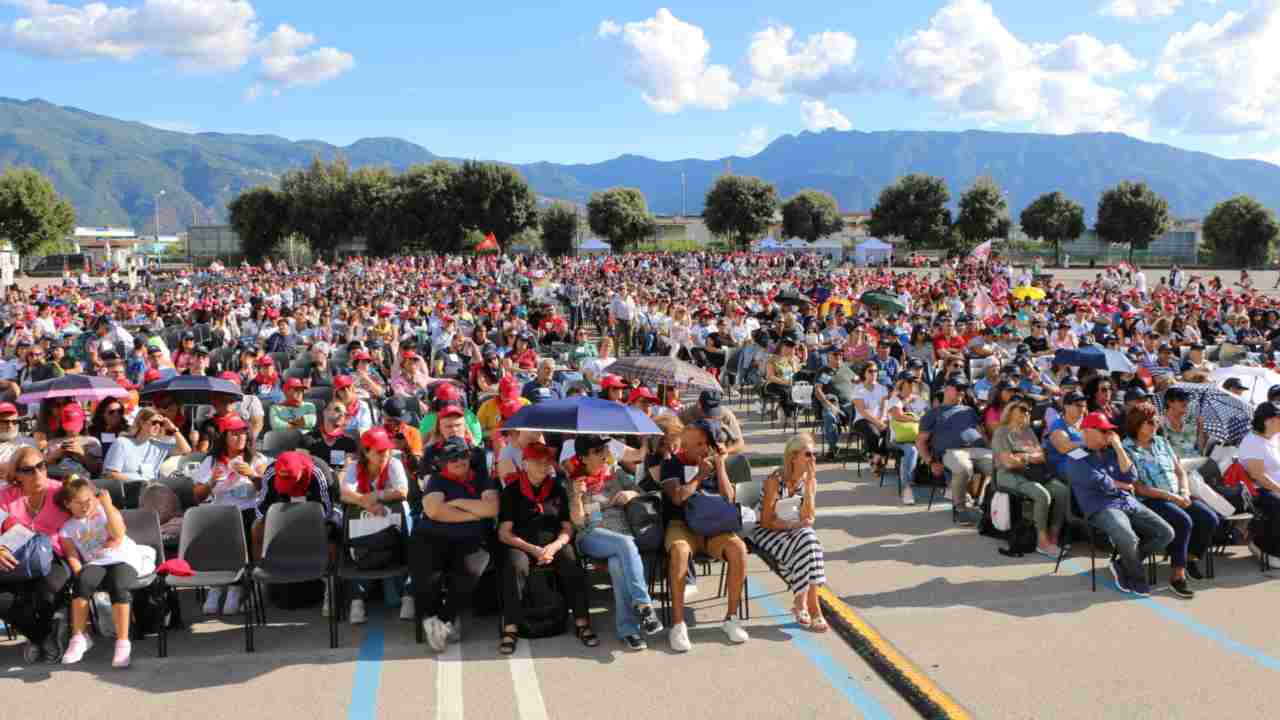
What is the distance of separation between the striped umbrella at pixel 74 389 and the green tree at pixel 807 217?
7608 centimetres

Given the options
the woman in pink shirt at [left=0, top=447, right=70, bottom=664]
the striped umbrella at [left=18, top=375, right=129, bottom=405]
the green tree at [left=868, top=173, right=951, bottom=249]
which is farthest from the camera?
the green tree at [left=868, top=173, right=951, bottom=249]

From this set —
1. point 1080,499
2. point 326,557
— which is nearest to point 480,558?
point 326,557

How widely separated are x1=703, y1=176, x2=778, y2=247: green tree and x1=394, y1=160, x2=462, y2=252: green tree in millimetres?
19776

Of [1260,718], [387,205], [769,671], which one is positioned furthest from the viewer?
[387,205]

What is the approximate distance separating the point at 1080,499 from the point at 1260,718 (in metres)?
2.25

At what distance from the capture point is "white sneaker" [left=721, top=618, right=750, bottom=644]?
580 centimetres

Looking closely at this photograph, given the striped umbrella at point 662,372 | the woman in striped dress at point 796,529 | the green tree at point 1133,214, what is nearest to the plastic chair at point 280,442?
the striped umbrella at point 662,372

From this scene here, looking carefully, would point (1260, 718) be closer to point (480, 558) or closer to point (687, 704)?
point (687, 704)

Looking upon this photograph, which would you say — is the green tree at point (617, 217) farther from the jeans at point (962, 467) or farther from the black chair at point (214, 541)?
the black chair at point (214, 541)

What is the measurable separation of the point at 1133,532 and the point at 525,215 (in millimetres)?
62487

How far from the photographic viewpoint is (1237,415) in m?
8.22

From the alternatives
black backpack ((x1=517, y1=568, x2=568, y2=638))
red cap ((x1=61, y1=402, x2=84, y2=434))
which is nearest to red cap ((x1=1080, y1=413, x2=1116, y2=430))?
black backpack ((x1=517, y1=568, x2=568, y2=638))

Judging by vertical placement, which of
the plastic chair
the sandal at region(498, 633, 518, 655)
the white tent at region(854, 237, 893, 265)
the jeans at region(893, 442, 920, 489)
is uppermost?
the white tent at region(854, 237, 893, 265)

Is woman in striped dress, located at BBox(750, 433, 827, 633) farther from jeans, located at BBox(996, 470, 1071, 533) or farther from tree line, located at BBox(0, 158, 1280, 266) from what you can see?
tree line, located at BBox(0, 158, 1280, 266)
